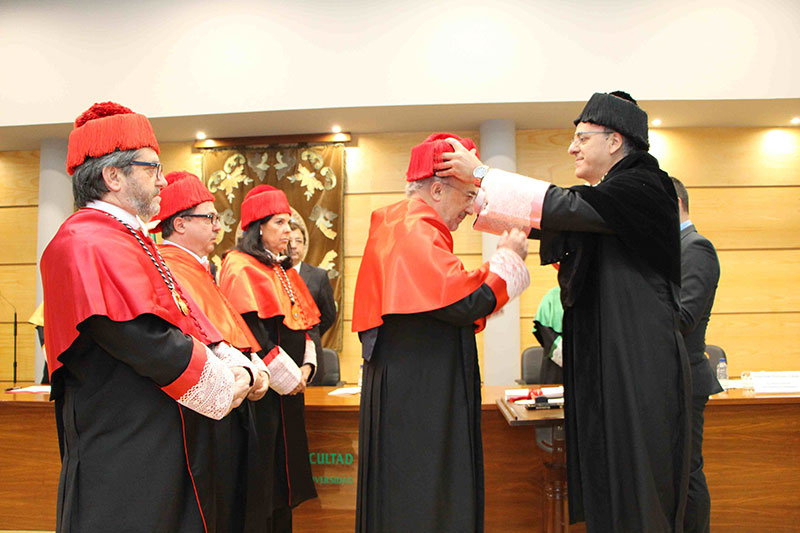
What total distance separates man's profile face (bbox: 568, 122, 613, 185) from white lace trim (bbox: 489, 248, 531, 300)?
0.40 meters

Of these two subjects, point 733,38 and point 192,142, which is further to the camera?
point 192,142

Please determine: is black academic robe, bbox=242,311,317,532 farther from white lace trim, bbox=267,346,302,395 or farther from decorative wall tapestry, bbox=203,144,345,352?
decorative wall tapestry, bbox=203,144,345,352

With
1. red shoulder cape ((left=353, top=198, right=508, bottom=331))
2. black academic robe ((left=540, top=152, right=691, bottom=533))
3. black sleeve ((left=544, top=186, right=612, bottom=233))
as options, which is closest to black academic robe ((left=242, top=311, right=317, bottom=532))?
red shoulder cape ((left=353, top=198, right=508, bottom=331))

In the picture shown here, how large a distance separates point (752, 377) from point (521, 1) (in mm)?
3554

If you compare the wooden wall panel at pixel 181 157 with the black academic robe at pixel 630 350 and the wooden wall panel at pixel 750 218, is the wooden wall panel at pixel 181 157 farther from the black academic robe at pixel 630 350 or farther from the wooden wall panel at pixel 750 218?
the black academic robe at pixel 630 350

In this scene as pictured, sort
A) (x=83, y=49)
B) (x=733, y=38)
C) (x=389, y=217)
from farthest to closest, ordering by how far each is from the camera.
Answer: (x=83, y=49), (x=733, y=38), (x=389, y=217)

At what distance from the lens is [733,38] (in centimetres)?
515

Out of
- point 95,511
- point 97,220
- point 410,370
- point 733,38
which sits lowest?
point 95,511

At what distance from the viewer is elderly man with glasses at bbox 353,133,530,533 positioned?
193cm

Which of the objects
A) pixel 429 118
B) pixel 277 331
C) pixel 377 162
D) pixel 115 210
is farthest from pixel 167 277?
pixel 377 162

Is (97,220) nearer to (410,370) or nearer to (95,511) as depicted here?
(95,511)

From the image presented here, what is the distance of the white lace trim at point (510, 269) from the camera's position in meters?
1.96

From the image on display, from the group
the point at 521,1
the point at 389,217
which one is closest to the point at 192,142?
the point at 521,1

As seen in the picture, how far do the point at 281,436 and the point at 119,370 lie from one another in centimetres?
153
